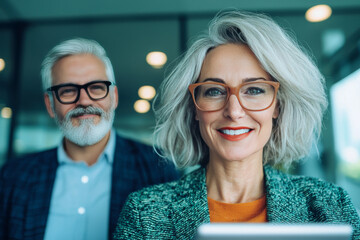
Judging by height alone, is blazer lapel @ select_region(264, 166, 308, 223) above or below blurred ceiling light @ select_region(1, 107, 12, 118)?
below

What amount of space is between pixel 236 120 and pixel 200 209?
44 centimetres

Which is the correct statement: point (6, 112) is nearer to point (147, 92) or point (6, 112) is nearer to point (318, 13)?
point (147, 92)

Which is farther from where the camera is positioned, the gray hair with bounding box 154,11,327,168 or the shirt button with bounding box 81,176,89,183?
the shirt button with bounding box 81,176,89,183

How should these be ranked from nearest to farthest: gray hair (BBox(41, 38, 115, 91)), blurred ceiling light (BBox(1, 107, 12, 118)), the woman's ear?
the woman's ear, gray hair (BBox(41, 38, 115, 91)), blurred ceiling light (BBox(1, 107, 12, 118))

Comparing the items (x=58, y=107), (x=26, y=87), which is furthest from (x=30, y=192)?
(x=26, y=87)

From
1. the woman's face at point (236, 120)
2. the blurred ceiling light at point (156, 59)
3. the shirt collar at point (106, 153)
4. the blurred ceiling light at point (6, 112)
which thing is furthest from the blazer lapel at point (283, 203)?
the blurred ceiling light at point (6, 112)

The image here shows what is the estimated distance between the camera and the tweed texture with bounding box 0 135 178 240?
2.05 metres

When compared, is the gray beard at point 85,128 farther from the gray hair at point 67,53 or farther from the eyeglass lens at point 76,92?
the gray hair at point 67,53

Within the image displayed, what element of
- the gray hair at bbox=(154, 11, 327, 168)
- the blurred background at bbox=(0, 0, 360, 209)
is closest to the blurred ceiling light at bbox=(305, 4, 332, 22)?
the blurred background at bbox=(0, 0, 360, 209)

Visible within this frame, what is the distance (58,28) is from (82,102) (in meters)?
3.34

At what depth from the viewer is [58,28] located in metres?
4.96

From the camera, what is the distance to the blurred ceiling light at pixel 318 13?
4.54 metres

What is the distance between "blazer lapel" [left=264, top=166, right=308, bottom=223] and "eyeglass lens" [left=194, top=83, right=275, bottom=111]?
396mm

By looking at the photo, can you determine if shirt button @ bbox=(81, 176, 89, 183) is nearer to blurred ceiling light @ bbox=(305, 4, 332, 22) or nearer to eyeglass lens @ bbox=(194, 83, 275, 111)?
eyeglass lens @ bbox=(194, 83, 275, 111)
